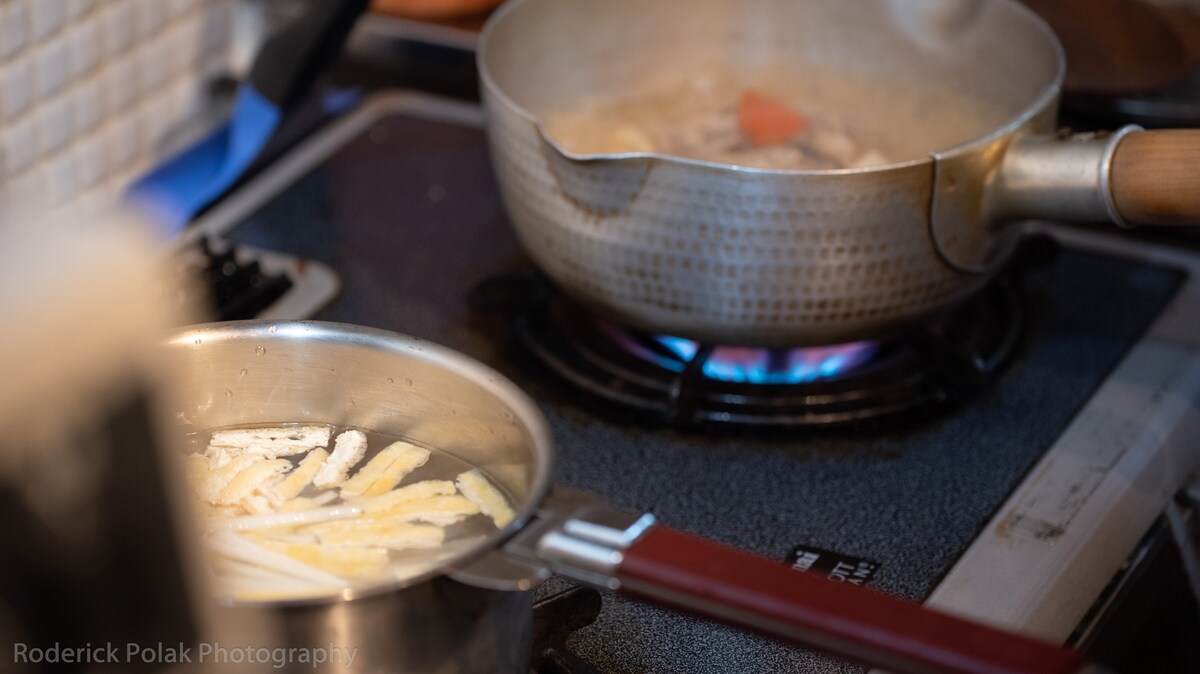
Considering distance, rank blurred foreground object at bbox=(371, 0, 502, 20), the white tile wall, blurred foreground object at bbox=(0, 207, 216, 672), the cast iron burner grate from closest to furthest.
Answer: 1. blurred foreground object at bbox=(0, 207, 216, 672)
2. the cast iron burner grate
3. the white tile wall
4. blurred foreground object at bbox=(371, 0, 502, 20)

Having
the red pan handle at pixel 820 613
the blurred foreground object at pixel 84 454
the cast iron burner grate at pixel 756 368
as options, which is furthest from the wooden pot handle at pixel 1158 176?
the blurred foreground object at pixel 84 454

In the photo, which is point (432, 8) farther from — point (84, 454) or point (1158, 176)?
point (84, 454)

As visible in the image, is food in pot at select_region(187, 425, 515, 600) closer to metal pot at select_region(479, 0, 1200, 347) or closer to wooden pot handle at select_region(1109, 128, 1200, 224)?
metal pot at select_region(479, 0, 1200, 347)

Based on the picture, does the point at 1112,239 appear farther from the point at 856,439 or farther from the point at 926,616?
the point at 926,616

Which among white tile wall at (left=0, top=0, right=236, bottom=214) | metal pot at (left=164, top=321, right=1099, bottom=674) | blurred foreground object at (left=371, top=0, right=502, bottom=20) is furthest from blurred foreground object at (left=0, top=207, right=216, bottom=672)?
blurred foreground object at (left=371, top=0, right=502, bottom=20)

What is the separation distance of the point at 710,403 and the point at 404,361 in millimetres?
270

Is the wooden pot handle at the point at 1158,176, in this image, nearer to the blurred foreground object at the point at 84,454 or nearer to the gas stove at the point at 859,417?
the gas stove at the point at 859,417

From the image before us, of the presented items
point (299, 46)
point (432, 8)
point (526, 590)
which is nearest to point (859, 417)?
point (526, 590)

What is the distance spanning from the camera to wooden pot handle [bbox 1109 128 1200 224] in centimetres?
61

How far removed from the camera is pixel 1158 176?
2.03 ft

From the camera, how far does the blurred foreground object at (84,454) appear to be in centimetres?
29

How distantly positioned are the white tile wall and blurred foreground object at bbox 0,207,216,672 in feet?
2.19

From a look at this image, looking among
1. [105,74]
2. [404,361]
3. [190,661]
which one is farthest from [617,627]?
[105,74]

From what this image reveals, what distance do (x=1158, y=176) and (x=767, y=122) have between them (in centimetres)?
27
